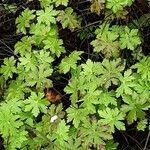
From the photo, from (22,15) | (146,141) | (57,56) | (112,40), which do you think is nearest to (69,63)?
(57,56)

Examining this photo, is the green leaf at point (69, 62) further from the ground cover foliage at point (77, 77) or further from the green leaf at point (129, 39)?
the green leaf at point (129, 39)

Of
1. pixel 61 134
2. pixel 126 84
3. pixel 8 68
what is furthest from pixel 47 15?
pixel 61 134

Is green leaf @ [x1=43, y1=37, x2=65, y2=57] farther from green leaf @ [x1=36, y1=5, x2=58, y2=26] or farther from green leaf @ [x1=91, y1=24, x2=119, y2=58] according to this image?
green leaf @ [x1=91, y1=24, x2=119, y2=58]

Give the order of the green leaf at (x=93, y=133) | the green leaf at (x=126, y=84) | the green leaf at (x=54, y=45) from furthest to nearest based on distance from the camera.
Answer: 1. the green leaf at (x=54, y=45)
2. the green leaf at (x=126, y=84)
3. the green leaf at (x=93, y=133)

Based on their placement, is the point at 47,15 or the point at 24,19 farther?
the point at 24,19

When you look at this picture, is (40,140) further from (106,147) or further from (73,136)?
(106,147)

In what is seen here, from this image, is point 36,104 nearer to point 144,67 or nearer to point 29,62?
point 29,62

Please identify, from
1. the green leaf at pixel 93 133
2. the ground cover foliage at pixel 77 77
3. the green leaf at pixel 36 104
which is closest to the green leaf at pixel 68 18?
the ground cover foliage at pixel 77 77

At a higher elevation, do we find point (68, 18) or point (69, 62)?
point (68, 18)
